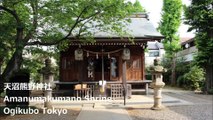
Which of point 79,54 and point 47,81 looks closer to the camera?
point 47,81

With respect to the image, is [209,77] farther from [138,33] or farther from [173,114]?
[173,114]

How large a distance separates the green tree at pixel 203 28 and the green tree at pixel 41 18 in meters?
10.7

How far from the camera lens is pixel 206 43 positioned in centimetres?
2000

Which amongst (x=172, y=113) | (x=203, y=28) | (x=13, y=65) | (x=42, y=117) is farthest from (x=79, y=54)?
(x=203, y=28)

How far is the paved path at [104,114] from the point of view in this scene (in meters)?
10.1

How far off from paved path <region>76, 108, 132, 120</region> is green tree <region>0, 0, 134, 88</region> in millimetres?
2992

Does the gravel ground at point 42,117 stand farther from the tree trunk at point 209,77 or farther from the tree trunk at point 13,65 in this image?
the tree trunk at point 209,77

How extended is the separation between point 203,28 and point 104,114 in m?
12.6

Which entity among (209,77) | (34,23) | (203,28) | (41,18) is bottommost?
(209,77)

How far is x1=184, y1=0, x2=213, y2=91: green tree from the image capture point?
19.6 meters

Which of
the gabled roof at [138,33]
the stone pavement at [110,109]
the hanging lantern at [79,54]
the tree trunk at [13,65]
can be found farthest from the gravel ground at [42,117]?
the hanging lantern at [79,54]

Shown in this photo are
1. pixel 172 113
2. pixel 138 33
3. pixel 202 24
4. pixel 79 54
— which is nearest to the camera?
pixel 172 113

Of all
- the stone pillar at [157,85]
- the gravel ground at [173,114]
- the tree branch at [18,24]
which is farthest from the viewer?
the stone pillar at [157,85]

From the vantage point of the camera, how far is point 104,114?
10875 millimetres
